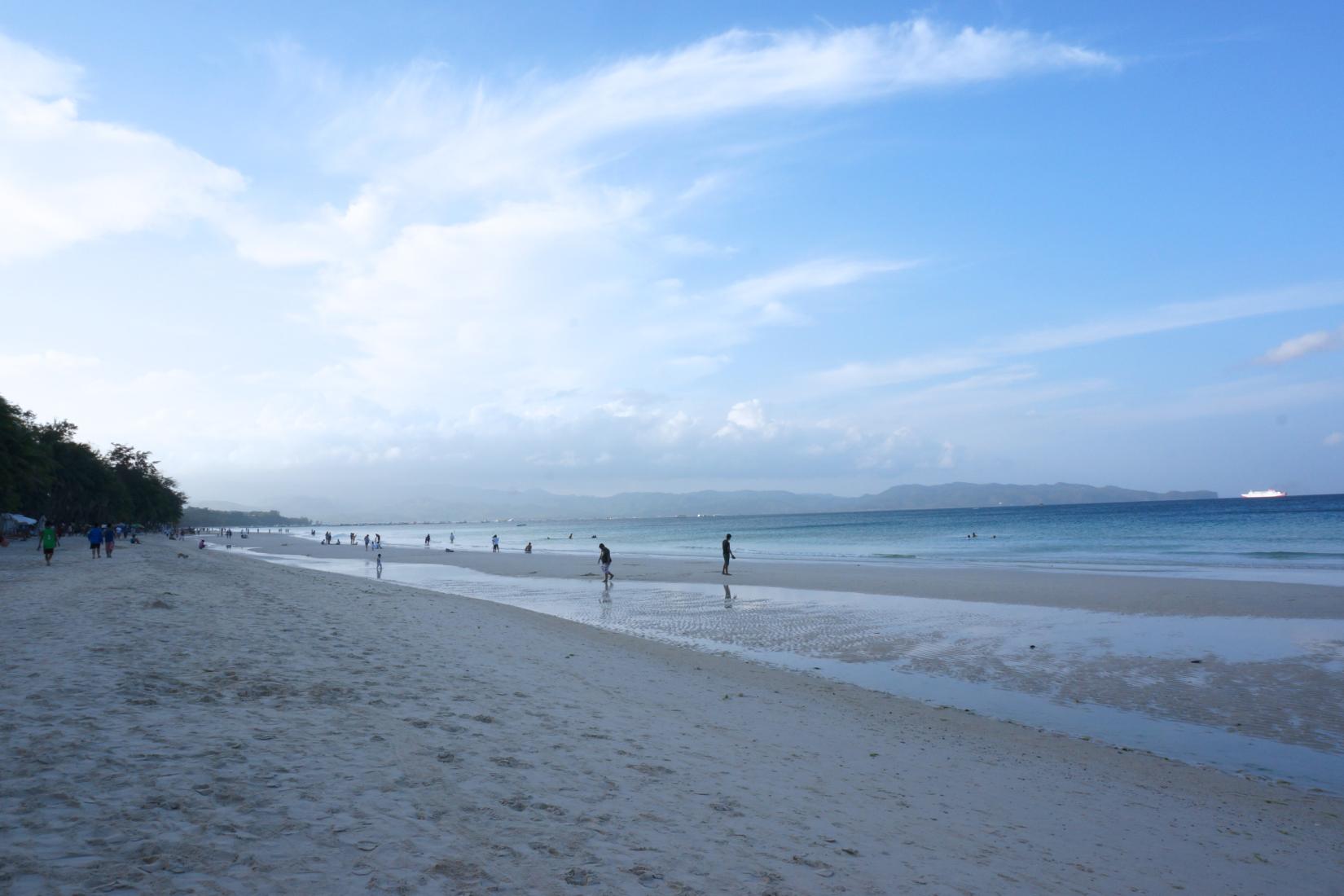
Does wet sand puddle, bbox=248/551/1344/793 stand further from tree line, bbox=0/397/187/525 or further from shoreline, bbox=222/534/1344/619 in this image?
tree line, bbox=0/397/187/525

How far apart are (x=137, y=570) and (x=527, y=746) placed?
2659 centimetres

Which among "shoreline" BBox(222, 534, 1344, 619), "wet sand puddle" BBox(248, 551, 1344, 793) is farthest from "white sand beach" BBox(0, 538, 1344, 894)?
"shoreline" BBox(222, 534, 1344, 619)

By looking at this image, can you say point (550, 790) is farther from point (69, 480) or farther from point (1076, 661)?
point (69, 480)

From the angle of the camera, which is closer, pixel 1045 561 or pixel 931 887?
pixel 931 887

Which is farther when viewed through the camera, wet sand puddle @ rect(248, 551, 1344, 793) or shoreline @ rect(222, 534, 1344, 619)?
shoreline @ rect(222, 534, 1344, 619)

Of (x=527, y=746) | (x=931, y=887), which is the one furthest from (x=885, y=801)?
(x=527, y=746)

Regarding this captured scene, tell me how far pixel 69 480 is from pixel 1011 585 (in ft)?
302

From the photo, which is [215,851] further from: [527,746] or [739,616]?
[739,616]

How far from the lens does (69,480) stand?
7912cm

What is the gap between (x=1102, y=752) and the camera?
890cm

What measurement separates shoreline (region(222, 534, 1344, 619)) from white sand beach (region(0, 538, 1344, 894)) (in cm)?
1592

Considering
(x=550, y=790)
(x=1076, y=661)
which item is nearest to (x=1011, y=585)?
(x=1076, y=661)

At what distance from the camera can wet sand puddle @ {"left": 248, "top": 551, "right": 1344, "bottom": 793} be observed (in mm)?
9727

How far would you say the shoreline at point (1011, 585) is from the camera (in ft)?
72.2
